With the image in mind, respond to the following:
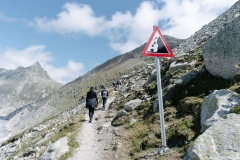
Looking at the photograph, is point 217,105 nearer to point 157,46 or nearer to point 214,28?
point 157,46

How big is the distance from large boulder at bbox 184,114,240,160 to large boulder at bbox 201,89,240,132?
1881 millimetres

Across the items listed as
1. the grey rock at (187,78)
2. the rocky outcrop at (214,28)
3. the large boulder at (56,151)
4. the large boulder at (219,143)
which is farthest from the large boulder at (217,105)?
the rocky outcrop at (214,28)

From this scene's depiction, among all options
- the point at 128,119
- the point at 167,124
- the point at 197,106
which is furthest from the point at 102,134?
the point at 197,106

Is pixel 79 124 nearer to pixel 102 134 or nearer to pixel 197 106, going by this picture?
pixel 102 134

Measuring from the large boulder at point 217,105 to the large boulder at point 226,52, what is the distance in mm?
3325

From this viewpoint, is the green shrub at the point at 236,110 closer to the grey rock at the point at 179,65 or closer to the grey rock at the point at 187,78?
the grey rock at the point at 187,78

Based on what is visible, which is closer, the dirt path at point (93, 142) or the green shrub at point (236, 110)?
the green shrub at point (236, 110)

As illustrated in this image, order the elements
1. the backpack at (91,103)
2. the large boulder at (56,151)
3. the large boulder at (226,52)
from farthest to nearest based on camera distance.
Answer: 1. the backpack at (91,103)
2. the large boulder at (56,151)
3. the large boulder at (226,52)

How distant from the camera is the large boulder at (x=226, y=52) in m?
12.3

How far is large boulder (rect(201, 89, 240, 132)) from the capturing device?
8719mm

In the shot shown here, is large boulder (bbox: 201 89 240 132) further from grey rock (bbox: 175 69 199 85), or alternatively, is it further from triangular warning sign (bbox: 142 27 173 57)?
grey rock (bbox: 175 69 199 85)

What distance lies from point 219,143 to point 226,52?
25.9 feet

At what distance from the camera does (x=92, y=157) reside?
12.7m

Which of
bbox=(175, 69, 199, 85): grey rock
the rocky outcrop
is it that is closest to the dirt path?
bbox=(175, 69, 199, 85): grey rock
